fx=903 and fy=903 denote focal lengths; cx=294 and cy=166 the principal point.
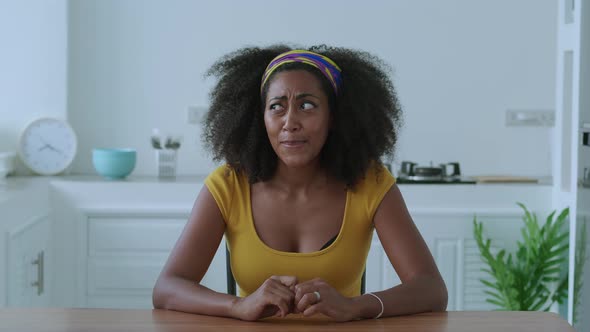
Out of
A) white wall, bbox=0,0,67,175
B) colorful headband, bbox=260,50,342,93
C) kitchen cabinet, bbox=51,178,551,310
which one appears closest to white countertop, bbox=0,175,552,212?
kitchen cabinet, bbox=51,178,551,310

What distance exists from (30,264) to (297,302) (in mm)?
1896

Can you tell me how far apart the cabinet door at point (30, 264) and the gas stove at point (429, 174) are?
147cm

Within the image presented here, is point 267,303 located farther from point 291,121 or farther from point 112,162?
point 112,162

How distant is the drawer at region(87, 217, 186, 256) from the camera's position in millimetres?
3705

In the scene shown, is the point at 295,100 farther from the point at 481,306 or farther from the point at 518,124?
the point at 518,124

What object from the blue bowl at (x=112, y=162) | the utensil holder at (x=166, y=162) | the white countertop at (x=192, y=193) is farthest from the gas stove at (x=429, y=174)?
the blue bowl at (x=112, y=162)

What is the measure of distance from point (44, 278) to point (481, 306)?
179 cm

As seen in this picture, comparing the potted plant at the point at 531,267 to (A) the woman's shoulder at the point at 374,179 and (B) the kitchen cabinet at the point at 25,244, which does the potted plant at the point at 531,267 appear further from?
(B) the kitchen cabinet at the point at 25,244

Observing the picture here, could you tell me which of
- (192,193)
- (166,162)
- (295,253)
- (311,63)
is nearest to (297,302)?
(295,253)

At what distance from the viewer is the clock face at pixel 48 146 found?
386 centimetres

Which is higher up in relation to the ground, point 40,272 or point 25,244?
point 25,244

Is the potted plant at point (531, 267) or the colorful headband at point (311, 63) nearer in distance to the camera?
the colorful headband at point (311, 63)

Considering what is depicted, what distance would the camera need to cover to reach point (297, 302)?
1.77m

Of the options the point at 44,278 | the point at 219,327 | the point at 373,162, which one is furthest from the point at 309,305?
the point at 44,278
